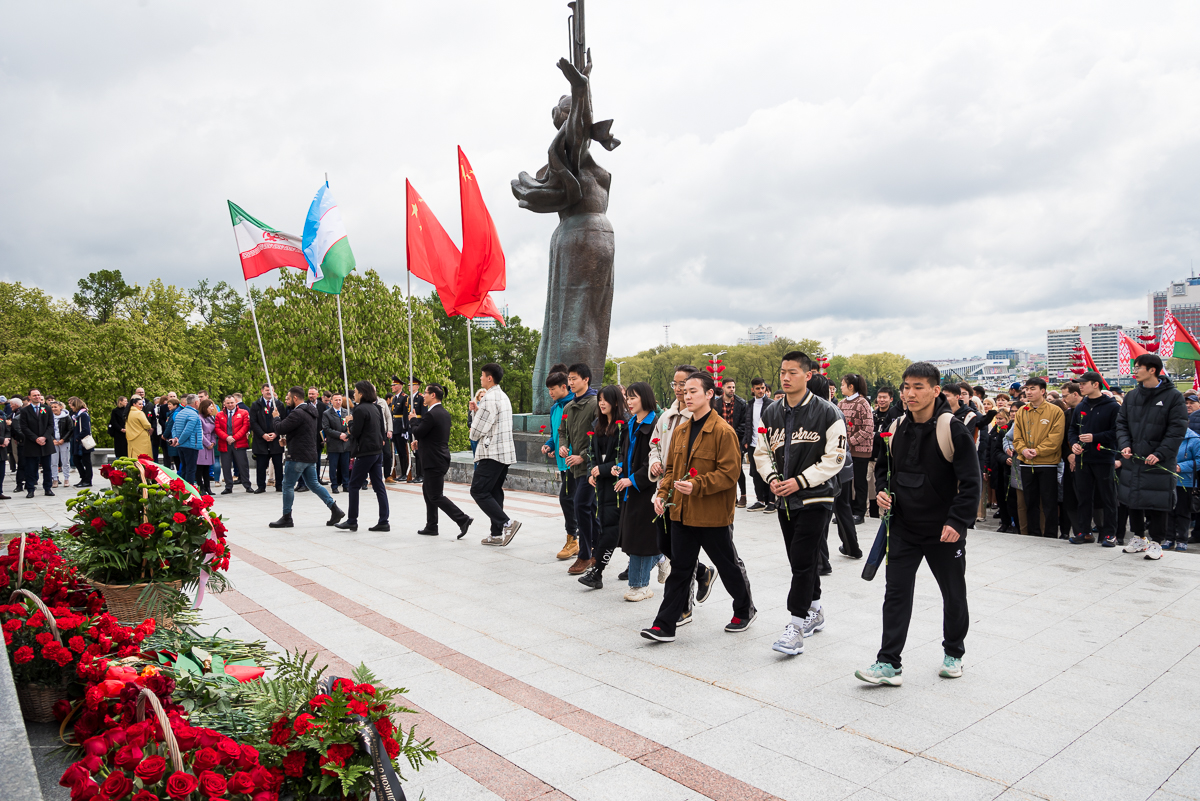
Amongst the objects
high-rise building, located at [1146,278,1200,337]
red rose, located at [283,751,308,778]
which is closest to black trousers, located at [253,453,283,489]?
red rose, located at [283,751,308,778]

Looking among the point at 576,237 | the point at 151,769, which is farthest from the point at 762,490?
the point at 151,769

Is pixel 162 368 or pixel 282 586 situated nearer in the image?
pixel 282 586

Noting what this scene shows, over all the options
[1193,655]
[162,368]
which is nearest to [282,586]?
[1193,655]

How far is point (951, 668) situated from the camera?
4355mm

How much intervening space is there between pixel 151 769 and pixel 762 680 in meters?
3.26

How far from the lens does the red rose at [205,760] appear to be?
2.01 meters

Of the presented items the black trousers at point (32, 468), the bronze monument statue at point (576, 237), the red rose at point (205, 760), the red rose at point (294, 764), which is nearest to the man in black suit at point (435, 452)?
the bronze monument statue at point (576, 237)

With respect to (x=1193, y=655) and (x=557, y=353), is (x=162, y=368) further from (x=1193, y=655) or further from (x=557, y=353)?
(x=1193, y=655)

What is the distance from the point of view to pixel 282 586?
21.9 ft

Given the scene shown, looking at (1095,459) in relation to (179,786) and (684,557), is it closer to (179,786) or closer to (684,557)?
(684,557)

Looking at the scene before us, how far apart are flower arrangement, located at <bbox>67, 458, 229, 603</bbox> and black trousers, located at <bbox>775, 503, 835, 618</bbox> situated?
10.9 feet

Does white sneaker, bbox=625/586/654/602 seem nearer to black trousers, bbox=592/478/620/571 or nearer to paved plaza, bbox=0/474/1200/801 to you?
paved plaza, bbox=0/474/1200/801

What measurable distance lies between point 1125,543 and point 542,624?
23.0 feet

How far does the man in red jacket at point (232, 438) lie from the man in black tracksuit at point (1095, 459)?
13028 mm
